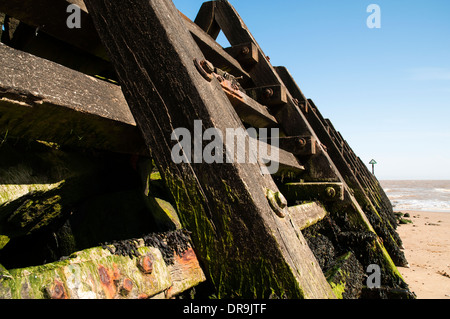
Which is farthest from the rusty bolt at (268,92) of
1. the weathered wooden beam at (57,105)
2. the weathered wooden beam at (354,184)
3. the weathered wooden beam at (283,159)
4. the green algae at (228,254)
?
the green algae at (228,254)

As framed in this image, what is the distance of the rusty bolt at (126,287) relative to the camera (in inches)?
45.9

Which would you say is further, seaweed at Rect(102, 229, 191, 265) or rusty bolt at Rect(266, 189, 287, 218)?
rusty bolt at Rect(266, 189, 287, 218)

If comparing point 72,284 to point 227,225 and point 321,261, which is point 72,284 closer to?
point 227,225

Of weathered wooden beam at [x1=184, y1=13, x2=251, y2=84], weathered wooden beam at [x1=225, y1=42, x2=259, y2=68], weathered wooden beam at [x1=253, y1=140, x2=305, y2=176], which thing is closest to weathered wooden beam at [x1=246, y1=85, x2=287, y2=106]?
weathered wooden beam at [x1=184, y1=13, x2=251, y2=84]

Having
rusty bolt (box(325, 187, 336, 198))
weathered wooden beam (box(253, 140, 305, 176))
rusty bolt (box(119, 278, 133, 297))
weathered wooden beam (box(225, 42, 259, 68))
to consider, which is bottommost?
rusty bolt (box(119, 278, 133, 297))

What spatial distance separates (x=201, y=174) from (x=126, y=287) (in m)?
0.55

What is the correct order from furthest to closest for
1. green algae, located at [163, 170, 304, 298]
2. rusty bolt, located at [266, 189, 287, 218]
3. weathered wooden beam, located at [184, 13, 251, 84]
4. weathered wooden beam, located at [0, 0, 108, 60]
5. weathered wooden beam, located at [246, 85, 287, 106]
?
weathered wooden beam, located at [246, 85, 287, 106] < weathered wooden beam, located at [184, 13, 251, 84] < weathered wooden beam, located at [0, 0, 108, 60] < rusty bolt, located at [266, 189, 287, 218] < green algae, located at [163, 170, 304, 298]

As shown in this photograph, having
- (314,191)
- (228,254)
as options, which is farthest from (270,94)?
(228,254)

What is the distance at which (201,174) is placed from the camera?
1.50 meters

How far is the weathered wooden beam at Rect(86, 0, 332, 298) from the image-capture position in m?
1.40

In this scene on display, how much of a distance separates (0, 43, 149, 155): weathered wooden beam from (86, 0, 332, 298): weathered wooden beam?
4.3 inches

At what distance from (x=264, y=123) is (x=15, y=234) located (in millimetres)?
2515

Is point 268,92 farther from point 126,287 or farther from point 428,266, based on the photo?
point 428,266

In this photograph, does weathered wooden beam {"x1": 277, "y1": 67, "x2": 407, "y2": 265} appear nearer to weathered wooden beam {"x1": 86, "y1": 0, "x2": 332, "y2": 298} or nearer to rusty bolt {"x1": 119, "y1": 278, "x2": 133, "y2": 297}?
weathered wooden beam {"x1": 86, "y1": 0, "x2": 332, "y2": 298}
